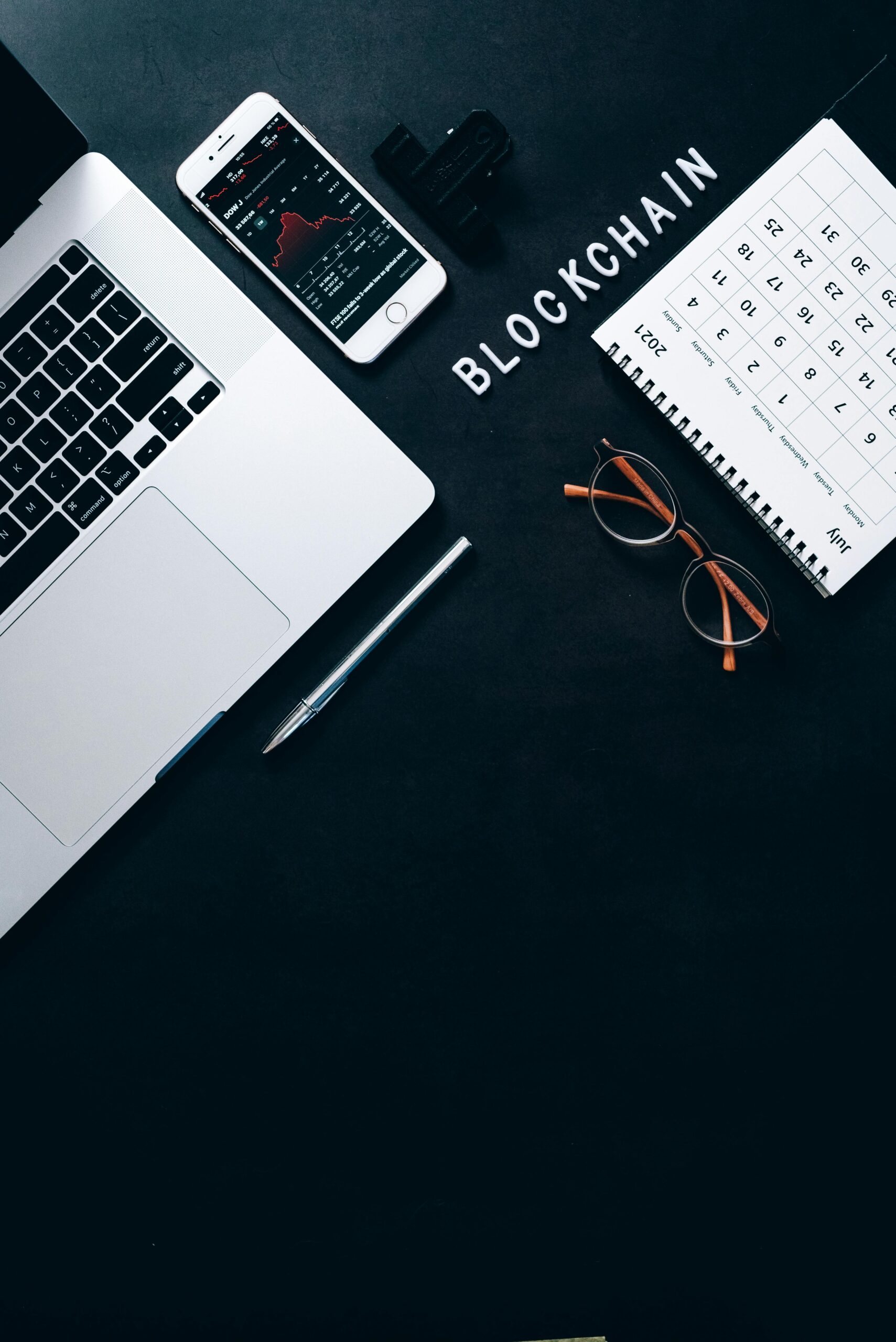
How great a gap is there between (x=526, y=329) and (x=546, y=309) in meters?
0.03

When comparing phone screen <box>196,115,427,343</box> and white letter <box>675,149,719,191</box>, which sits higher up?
phone screen <box>196,115,427,343</box>

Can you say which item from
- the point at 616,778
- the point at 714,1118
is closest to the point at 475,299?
the point at 616,778

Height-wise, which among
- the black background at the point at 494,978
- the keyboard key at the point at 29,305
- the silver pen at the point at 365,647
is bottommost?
the black background at the point at 494,978

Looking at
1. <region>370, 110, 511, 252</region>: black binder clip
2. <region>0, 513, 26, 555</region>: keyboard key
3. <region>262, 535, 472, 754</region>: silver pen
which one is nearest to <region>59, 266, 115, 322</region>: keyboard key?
<region>0, 513, 26, 555</region>: keyboard key

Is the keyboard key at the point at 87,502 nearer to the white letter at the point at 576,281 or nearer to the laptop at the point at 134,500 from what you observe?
Answer: the laptop at the point at 134,500

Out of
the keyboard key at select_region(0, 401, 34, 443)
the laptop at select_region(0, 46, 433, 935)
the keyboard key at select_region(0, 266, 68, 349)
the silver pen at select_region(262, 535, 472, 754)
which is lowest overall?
the silver pen at select_region(262, 535, 472, 754)

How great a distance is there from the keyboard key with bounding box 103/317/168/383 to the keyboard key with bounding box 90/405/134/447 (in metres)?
0.03

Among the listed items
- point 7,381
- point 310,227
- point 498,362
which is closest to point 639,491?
point 498,362

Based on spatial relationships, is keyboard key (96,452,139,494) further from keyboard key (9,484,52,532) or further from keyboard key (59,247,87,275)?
keyboard key (59,247,87,275)

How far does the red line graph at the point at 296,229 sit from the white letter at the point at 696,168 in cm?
35

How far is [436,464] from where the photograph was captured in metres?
0.94

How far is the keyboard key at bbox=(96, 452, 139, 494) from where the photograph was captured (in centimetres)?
88

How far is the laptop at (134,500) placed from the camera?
0.88 meters

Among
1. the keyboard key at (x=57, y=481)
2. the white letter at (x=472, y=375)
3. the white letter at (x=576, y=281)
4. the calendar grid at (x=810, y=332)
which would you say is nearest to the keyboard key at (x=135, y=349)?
the keyboard key at (x=57, y=481)
